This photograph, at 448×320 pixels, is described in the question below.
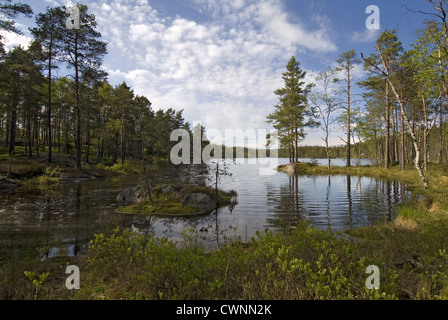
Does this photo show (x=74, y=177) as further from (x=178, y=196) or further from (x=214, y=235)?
(x=214, y=235)

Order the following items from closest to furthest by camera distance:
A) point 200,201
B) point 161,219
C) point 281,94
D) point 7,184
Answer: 1. point 161,219
2. point 200,201
3. point 7,184
4. point 281,94

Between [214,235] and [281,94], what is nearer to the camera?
[214,235]

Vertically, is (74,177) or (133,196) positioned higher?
(74,177)

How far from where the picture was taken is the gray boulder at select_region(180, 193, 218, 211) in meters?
13.0

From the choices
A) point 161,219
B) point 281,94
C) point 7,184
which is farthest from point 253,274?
point 281,94

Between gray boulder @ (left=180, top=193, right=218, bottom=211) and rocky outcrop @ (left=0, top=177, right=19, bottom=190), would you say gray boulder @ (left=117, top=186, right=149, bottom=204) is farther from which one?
rocky outcrop @ (left=0, top=177, right=19, bottom=190)

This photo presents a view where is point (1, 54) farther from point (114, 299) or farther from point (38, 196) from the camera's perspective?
point (114, 299)

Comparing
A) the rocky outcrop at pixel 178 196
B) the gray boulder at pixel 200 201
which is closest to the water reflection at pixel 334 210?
the gray boulder at pixel 200 201

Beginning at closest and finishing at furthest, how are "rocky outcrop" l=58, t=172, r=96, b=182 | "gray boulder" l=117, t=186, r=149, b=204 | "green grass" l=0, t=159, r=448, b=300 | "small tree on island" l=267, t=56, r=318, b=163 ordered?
"green grass" l=0, t=159, r=448, b=300 → "gray boulder" l=117, t=186, r=149, b=204 → "rocky outcrop" l=58, t=172, r=96, b=182 → "small tree on island" l=267, t=56, r=318, b=163

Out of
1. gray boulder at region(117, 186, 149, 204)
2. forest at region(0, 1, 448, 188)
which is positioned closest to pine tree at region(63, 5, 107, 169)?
forest at region(0, 1, 448, 188)

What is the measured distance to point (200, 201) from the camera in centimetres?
1321

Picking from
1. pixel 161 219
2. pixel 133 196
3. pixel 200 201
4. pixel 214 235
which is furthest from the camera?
pixel 133 196

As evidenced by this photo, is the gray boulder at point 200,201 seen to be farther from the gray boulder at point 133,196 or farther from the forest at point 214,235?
the gray boulder at point 133,196
